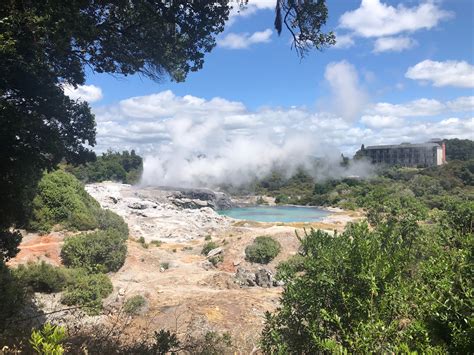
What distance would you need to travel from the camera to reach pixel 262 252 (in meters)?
23.5

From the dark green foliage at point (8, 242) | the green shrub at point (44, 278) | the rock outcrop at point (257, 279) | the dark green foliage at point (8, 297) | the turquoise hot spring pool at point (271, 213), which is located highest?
the dark green foliage at point (8, 242)

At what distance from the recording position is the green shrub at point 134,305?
12516mm

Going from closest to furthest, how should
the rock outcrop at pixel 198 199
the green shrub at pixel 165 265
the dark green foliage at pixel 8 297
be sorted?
the dark green foliage at pixel 8 297 < the green shrub at pixel 165 265 < the rock outcrop at pixel 198 199

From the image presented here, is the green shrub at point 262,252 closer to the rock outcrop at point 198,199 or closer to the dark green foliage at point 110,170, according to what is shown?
the rock outcrop at point 198,199

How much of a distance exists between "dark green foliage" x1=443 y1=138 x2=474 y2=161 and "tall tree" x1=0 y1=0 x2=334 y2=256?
10447 centimetres

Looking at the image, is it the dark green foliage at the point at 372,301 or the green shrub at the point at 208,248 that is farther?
the green shrub at the point at 208,248

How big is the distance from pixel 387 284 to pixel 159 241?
91.1ft

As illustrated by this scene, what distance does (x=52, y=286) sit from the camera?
1505 centimetres

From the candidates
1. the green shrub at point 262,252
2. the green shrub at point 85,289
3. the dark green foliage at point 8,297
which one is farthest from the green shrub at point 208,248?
the dark green foliage at point 8,297

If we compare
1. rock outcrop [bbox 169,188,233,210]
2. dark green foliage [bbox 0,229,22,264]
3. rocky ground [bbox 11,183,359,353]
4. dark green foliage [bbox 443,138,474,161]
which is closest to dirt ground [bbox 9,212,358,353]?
rocky ground [bbox 11,183,359,353]

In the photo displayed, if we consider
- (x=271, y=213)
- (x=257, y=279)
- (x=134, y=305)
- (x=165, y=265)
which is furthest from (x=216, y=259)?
(x=271, y=213)

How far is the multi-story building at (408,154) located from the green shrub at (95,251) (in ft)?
278

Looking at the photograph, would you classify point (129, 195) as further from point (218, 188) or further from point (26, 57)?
point (26, 57)

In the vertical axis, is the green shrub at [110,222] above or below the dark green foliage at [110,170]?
below
